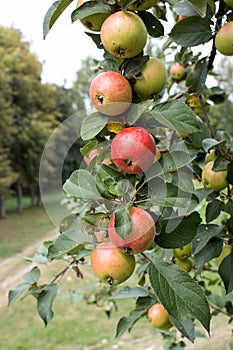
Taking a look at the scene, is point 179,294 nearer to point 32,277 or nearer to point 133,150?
point 133,150

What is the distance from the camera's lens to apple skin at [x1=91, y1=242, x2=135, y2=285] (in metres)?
0.61

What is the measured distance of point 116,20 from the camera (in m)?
0.60

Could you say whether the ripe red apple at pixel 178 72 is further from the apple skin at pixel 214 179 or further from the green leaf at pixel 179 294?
the green leaf at pixel 179 294

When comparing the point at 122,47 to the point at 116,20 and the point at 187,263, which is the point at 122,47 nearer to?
the point at 116,20

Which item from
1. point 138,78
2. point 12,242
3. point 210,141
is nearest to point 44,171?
point 138,78

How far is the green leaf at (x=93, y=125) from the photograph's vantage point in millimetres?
603

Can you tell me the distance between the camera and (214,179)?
100 centimetres

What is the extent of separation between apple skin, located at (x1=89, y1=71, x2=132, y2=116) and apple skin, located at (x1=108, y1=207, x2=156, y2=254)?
0.15m

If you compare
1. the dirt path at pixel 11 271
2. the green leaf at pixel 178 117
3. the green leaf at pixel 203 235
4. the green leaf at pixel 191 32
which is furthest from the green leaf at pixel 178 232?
the dirt path at pixel 11 271

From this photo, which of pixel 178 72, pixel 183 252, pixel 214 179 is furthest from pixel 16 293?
pixel 178 72

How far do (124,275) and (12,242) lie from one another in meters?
8.50

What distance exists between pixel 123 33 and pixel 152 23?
0.49 feet

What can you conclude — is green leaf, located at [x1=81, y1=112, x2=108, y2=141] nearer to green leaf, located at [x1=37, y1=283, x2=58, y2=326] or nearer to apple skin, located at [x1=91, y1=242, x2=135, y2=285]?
apple skin, located at [x1=91, y1=242, x2=135, y2=285]

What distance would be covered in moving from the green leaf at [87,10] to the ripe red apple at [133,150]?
179 millimetres
